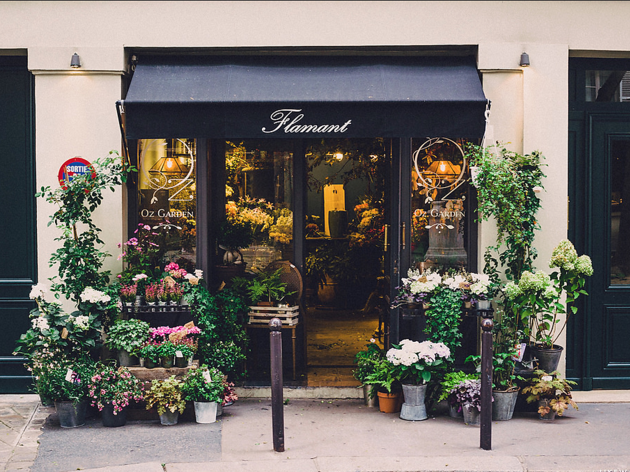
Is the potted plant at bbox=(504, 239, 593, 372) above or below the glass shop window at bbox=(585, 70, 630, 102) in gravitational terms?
below

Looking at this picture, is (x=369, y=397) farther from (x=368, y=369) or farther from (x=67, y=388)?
(x=67, y=388)

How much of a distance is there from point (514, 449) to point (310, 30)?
15.4 feet

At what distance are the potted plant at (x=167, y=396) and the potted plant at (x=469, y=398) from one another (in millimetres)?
2645

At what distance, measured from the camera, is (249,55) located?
7387 mm

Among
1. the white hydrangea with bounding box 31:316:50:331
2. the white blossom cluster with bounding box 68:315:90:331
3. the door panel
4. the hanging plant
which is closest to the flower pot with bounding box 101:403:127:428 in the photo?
the white blossom cluster with bounding box 68:315:90:331

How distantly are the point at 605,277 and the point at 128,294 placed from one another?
5.28 m

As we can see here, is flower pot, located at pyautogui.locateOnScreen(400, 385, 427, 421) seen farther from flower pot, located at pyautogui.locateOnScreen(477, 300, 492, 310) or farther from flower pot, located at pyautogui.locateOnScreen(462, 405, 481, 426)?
flower pot, located at pyautogui.locateOnScreen(477, 300, 492, 310)

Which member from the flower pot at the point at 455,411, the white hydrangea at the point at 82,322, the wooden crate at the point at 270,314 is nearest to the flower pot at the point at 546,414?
the flower pot at the point at 455,411

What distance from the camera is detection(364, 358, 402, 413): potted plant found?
673 cm

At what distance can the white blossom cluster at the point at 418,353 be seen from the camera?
21.1 feet

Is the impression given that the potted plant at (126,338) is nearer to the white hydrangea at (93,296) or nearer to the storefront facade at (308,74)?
the white hydrangea at (93,296)

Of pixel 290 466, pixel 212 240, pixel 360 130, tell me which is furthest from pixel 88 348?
pixel 360 130

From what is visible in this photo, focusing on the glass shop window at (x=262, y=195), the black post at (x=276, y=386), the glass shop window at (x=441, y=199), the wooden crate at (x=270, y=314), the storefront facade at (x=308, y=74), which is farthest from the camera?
the glass shop window at (x=262, y=195)

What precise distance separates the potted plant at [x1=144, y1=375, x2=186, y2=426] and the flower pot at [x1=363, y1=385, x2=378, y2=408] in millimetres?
1954
